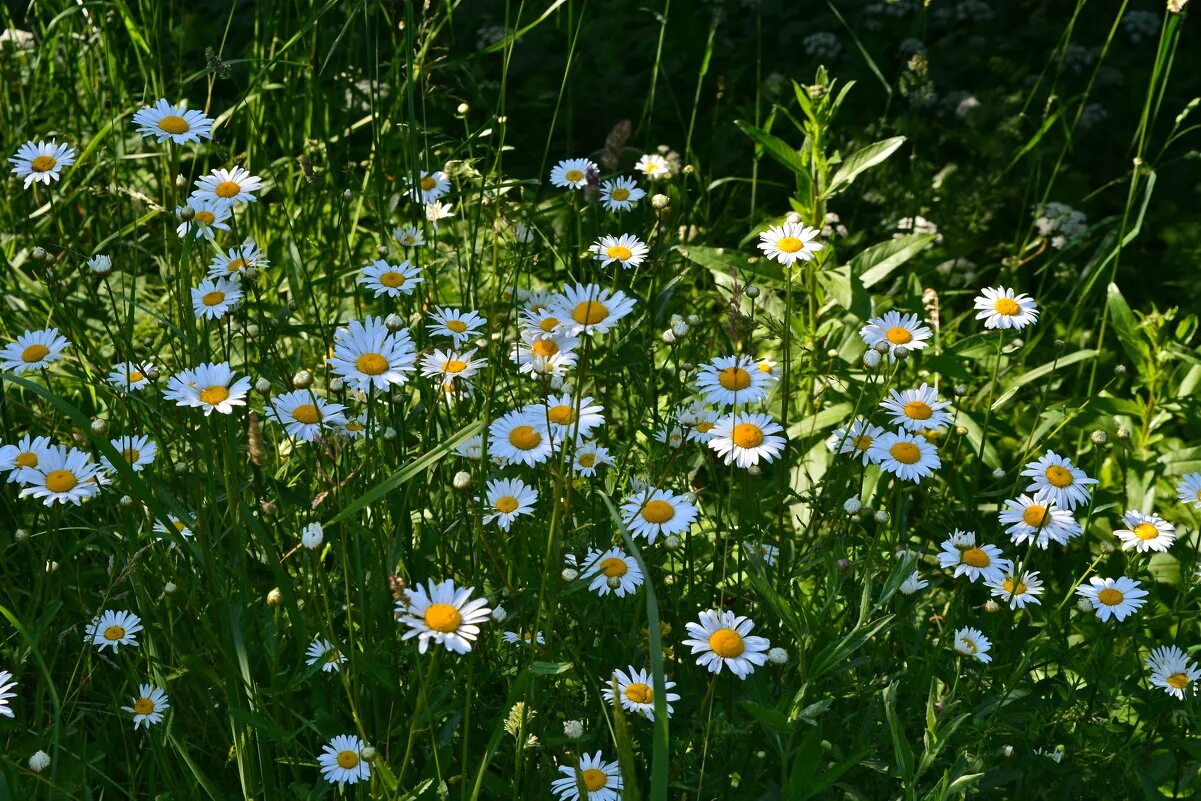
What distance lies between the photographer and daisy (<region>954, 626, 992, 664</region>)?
186cm

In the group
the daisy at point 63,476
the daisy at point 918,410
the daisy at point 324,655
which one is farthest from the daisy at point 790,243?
the daisy at point 63,476

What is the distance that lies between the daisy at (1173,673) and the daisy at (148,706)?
4.86ft

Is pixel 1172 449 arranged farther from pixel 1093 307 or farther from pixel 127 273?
pixel 127 273

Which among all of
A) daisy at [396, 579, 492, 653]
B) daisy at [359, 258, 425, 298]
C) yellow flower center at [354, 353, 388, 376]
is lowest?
daisy at [396, 579, 492, 653]

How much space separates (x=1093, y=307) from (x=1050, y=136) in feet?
2.86

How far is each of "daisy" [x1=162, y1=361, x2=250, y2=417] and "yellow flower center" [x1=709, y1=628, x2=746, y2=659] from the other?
0.71m

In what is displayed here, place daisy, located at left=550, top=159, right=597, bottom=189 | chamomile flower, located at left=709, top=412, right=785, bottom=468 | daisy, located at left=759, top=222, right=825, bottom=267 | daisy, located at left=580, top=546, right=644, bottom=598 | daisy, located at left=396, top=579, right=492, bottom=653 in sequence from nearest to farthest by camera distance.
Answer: daisy, located at left=396, top=579, right=492, bottom=653
daisy, located at left=580, top=546, right=644, bottom=598
chamomile flower, located at left=709, top=412, right=785, bottom=468
daisy, located at left=759, top=222, right=825, bottom=267
daisy, located at left=550, top=159, right=597, bottom=189

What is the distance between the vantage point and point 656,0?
452cm

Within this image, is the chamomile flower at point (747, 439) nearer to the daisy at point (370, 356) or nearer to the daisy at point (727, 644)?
the daisy at point (727, 644)

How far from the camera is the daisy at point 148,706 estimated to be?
179cm

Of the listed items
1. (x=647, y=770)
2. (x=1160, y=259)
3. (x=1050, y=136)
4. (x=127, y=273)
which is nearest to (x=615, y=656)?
(x=647, y=770)

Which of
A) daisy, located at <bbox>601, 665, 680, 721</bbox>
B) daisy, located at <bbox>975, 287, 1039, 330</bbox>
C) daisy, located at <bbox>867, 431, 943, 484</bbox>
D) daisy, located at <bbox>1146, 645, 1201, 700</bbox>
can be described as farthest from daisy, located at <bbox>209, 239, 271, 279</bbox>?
daisy, located at <bbox>1146, 645, 1201, 700</bbox>

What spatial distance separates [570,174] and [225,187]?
69 cm

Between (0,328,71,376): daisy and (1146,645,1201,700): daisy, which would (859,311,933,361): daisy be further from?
(0,328,71,376): daisy
